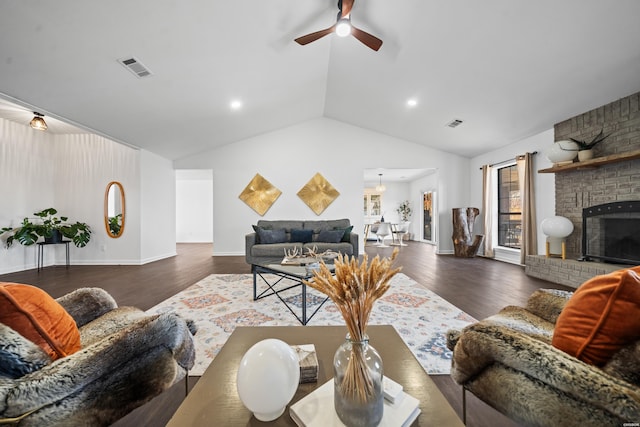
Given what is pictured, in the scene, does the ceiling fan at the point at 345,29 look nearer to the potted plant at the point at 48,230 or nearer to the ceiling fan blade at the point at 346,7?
the ceiling fan blade at the point at 346,7

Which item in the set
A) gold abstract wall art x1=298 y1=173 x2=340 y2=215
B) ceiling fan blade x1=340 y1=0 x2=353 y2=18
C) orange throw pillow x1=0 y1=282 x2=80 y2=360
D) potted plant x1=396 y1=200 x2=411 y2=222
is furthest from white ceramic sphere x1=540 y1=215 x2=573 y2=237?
potted plant x1=396 y1=200 x2=411 y2=222

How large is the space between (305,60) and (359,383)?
14.0 ft

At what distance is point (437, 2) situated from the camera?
2555 mm

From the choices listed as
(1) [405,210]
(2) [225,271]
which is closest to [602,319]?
(2) [225,271]

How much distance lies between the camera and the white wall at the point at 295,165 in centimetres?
629

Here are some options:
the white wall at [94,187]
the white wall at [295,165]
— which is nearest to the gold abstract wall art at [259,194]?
the white wall at [295,165]

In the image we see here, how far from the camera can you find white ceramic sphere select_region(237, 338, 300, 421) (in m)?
0.69

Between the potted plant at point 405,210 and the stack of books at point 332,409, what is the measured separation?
32.6 feet

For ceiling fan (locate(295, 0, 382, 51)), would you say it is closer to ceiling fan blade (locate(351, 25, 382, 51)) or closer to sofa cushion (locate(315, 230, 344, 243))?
ceiling fan blade (locate(351, 25, 382, 51))

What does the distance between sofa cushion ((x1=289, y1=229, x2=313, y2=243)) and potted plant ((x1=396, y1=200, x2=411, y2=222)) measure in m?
6.35

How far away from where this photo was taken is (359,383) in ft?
2.12

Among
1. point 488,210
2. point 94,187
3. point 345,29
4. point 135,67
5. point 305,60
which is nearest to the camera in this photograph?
point 345,29

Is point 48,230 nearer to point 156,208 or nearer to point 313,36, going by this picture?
point 156,208

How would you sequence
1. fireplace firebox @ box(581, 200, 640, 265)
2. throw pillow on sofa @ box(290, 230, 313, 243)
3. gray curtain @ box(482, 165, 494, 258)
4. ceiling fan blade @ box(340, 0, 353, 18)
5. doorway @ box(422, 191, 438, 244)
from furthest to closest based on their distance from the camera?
1. doorway @ box(422, 191, 438, 244)
2. gray curtain @ box(482, 165, 494, 258)
3. throw pillow on sofa @ box(290, 230, 313, 243)
4. fireplace firebox @ box(581, 200, 640, 265)
5. ceiling fan blade @ box(340, 0, 353, 18)
